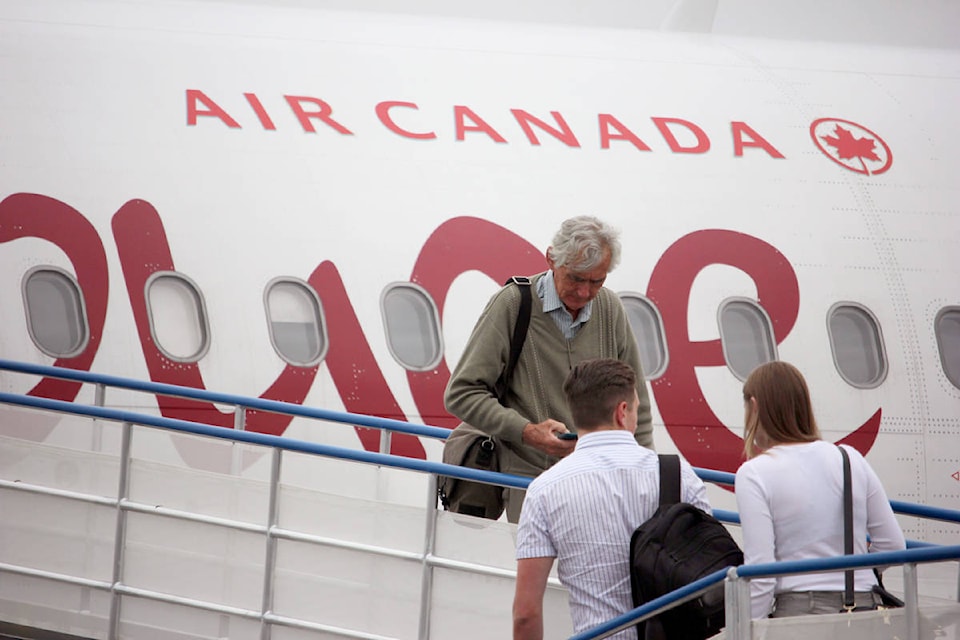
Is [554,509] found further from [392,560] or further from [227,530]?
[227,530]

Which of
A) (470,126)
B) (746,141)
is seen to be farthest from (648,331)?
(470,126)

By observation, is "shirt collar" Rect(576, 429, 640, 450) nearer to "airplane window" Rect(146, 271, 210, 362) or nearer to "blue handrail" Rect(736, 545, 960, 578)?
"blue handrail" Rect(736, 545, 960, 578)

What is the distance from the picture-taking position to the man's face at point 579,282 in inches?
166

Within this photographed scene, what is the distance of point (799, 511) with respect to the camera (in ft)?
10.6

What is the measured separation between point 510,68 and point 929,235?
3.18 m

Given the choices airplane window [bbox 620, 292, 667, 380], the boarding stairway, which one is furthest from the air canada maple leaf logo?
the boarding stairway

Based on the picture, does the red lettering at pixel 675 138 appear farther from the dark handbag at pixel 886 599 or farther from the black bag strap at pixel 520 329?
the dark handbag at pixel 886 599

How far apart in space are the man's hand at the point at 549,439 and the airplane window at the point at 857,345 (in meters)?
3.99

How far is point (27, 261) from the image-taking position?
693 centimetres

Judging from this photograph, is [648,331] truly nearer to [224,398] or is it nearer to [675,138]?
[675,138]

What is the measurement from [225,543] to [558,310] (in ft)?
A: 6.30

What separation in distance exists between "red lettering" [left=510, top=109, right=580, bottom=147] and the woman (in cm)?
463

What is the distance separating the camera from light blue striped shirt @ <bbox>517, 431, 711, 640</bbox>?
322cm

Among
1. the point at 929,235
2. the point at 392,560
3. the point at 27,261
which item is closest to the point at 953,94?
the point at 929,235
